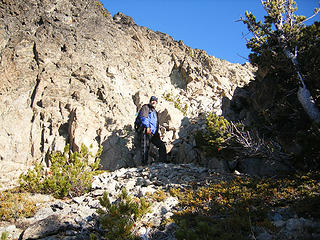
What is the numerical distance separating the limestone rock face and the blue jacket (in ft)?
6.32

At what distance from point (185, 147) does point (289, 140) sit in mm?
4359

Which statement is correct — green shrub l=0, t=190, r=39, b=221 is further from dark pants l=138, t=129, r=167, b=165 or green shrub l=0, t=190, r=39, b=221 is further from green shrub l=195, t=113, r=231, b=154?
green shrub l=195, t=113, r=231, b=154

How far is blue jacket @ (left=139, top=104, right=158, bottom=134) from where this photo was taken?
887cm

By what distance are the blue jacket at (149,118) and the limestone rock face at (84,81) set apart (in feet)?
6.32

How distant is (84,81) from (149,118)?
6104 millimetres

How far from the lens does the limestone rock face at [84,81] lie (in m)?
9.68

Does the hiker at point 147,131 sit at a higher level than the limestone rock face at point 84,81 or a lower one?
lower

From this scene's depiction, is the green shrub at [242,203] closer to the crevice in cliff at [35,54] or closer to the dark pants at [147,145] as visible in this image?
the dark pants at [147,145]

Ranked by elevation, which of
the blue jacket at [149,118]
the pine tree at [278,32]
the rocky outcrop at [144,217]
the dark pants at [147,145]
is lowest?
the rocky outcrop at [144,217]

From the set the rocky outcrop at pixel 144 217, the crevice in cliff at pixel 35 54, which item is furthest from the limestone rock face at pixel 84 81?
the rocky outcrop at pixel 144 217

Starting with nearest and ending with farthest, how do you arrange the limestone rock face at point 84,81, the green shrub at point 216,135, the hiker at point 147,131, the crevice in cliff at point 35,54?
the green shrub at point 216,135 → the hiker at point 147,131 → the limestone rock face at point 84,81 → the crevice in cliff at point 35,54

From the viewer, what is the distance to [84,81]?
41.1ft

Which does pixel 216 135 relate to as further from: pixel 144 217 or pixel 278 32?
pixel 278 32

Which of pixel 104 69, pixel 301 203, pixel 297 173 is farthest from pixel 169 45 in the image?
pixel 301 203
